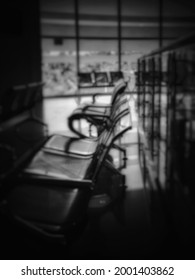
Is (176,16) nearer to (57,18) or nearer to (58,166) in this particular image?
(57,18)

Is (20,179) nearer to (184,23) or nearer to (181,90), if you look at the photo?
(181,90)

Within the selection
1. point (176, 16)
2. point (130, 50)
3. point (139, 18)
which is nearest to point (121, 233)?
point (130, 50)

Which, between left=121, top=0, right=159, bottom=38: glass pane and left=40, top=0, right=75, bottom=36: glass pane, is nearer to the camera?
left=40, top=0, right=75, bottom=36: glass pane

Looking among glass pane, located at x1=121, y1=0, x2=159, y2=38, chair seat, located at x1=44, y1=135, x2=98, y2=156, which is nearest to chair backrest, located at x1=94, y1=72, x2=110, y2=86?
glass pane, located at x1=121, y1=0, x2=159, y2=38

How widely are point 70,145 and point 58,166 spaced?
1.22ft

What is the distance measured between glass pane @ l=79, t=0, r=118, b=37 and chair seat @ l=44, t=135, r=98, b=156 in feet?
27.0

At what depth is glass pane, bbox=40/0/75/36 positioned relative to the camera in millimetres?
9156

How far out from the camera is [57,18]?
30.5 ft

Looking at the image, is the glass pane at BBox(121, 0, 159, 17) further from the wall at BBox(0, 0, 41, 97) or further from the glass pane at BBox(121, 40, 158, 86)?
the wall at BBox(0, 0, 41, 97)

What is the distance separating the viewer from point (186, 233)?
172 centimetres

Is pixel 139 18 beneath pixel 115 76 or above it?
above

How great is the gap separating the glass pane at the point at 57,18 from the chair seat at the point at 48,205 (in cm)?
871

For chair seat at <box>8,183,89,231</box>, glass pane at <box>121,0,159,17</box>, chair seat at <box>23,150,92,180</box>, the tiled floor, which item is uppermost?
glass pane at <box>121,0,159,17</box>

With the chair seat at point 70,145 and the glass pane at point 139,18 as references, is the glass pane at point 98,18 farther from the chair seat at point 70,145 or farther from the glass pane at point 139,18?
the chair seat at point 70,145
